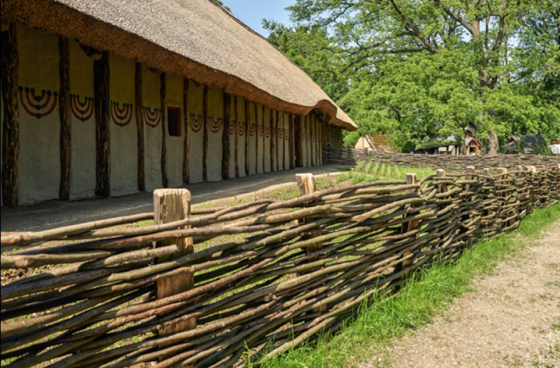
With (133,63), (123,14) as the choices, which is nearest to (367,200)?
(123,14)

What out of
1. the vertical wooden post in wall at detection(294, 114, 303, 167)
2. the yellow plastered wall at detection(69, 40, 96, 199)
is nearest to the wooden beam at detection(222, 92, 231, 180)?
the yellow plastered wall at detection(69, 40, 96, 199)

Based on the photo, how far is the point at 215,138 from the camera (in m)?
7.60

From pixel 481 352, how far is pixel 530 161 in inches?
561

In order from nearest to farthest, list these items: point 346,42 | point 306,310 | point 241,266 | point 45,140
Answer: point 241,266 → point 306,310 → point 45,140 → point 346,42

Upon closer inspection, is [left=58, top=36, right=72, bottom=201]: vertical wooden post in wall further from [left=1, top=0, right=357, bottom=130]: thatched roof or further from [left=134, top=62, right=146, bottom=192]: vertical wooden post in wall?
[left=134, top=62, right=146, bottom=192]: vertical wooden post in wall

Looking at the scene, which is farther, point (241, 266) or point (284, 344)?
point (284, 344)

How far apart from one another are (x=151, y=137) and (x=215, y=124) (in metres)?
1.82

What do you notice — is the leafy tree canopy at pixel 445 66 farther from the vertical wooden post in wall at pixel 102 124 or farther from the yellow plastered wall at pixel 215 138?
the vertical wooden post in wall at pixel 102 124

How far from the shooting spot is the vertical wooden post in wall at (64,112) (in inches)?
179

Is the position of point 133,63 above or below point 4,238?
above

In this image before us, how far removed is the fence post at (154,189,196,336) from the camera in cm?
160

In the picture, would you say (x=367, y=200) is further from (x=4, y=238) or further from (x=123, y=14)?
(x=123, y=14)

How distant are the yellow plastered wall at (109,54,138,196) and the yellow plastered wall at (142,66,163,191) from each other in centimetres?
24

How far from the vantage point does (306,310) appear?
2293mm
